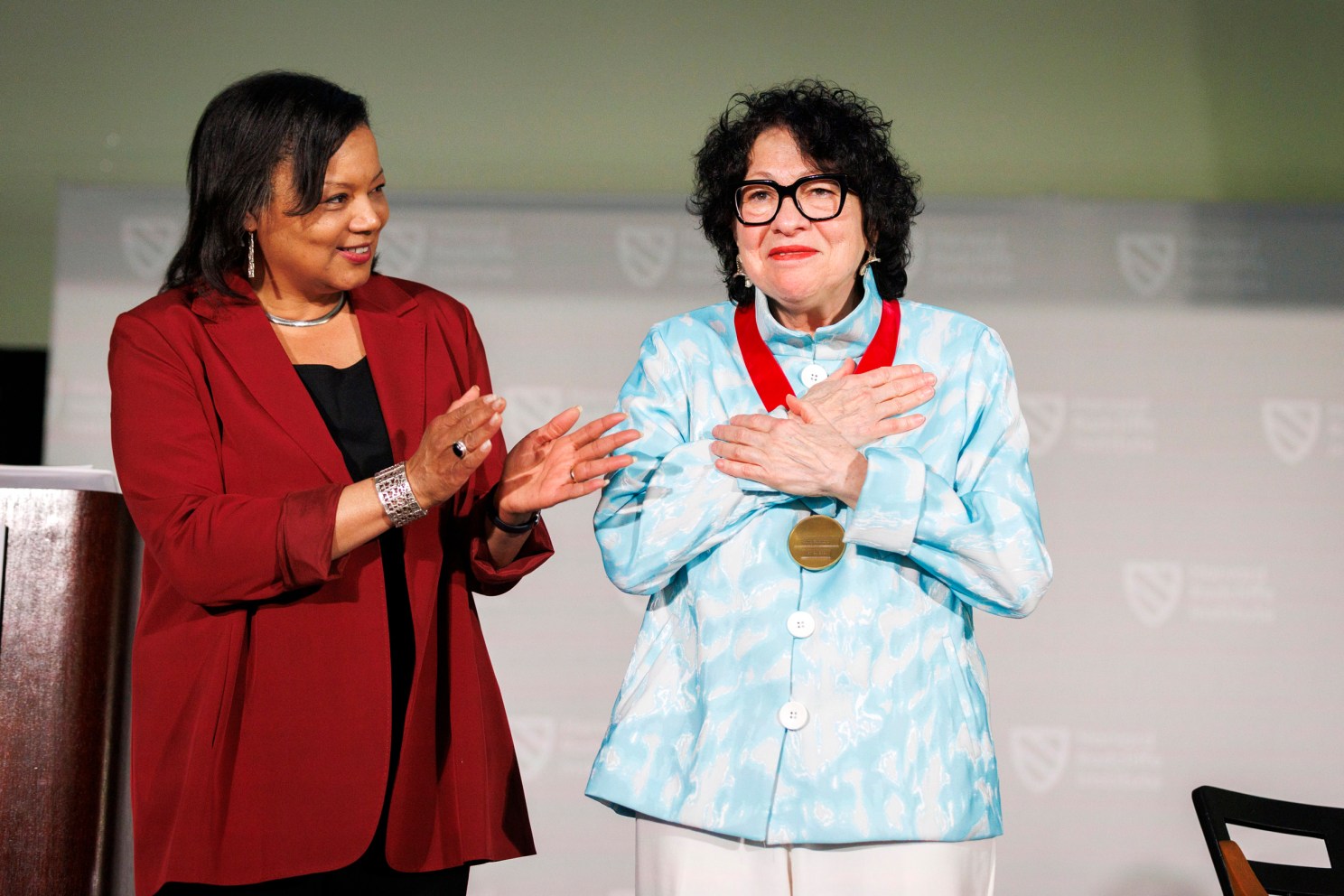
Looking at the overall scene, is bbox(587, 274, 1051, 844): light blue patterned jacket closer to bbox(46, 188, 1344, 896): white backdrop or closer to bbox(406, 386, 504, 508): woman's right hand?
bbox(406, 386, 504, 508): woman's right hand

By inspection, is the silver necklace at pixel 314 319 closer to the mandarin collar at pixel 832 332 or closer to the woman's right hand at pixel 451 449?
the woman's right hand at pixel 451 449

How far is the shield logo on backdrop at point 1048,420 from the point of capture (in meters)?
4.28

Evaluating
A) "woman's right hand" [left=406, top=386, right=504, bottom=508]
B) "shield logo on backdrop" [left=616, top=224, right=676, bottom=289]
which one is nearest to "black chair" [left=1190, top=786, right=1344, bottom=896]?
"woman's right hand" [left=406, top=386, right=504, bottom=508]

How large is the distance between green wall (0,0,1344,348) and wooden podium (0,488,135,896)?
9.18 feet

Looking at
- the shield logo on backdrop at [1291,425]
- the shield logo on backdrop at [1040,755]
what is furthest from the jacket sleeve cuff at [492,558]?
the shield logo on backdrop at [1291,425]

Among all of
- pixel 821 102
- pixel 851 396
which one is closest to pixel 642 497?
pixel 851 396

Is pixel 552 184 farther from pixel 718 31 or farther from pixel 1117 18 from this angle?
pixel 1117 18

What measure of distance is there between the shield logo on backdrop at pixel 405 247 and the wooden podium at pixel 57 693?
2250 mm

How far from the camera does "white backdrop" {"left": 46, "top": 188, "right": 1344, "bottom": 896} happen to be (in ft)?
13.6

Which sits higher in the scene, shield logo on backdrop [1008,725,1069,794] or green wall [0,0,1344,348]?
green wall [0,0,1344,348]

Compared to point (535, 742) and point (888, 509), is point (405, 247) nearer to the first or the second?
point (535, 742)

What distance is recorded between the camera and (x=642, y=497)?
1.77m

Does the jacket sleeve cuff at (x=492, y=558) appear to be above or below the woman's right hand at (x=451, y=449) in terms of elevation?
below

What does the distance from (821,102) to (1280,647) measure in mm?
3103
